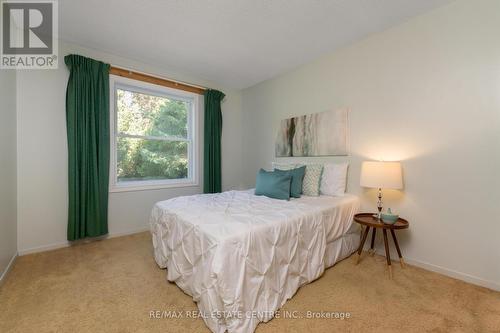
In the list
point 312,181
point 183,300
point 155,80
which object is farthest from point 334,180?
point 155,80

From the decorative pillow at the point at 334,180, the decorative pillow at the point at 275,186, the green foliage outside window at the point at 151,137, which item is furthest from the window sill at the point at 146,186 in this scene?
the decorative pillow at the point at 334,180

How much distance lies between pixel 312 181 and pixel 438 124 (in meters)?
1.31

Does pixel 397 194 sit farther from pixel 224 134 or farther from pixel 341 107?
pixel 224 134

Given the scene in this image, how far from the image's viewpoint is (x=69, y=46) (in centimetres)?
261

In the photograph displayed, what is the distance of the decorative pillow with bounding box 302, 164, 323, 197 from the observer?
2.66 metres

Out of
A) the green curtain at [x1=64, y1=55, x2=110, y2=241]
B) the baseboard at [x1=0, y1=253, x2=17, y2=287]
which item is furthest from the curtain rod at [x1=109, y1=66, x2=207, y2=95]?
the baseboard at [x1=0, y1=253, x2=17, y2=287]

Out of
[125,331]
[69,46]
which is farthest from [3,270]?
[69,46]

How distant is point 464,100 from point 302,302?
2.17 m

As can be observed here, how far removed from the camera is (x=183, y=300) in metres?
1.63

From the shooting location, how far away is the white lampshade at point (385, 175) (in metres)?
2.03

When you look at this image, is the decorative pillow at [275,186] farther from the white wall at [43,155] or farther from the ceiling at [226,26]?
the white wall at [43,155]

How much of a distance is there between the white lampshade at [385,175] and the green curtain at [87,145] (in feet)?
10.1

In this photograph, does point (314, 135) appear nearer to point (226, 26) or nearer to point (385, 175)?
point (385, 175)

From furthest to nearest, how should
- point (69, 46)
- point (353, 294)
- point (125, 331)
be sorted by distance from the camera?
point (69, 46) → point (353, 294) → point (125, 331)
